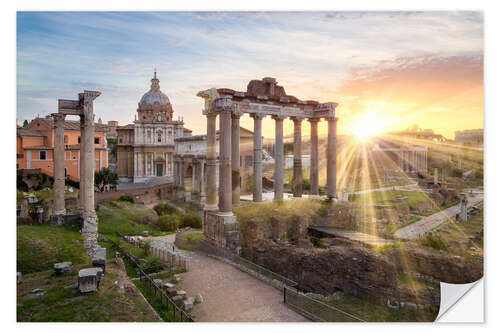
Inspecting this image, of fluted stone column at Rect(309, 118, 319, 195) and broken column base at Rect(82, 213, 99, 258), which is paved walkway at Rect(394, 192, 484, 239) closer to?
fluted stone column at Rect(309, 118, 319, 195)

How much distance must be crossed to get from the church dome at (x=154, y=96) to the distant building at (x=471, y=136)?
142ft

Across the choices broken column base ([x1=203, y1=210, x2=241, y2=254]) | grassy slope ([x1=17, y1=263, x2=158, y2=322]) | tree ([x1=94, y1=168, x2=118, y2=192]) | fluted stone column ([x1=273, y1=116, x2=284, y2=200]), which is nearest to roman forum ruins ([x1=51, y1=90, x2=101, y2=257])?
grassy slope ([x1=17, y1=263, x2=158, y2=322])

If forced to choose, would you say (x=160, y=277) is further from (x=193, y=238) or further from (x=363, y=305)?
(x=363, y=305)

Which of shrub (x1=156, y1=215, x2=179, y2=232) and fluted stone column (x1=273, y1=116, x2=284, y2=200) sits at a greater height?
fluted stone column (x1=273, y1=116, x2=284, y2=200)

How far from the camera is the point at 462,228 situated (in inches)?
806

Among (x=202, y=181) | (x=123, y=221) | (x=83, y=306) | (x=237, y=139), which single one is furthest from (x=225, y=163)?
(x=202, y=181)

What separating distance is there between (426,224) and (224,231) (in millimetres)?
15747

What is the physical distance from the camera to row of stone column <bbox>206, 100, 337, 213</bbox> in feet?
47.9

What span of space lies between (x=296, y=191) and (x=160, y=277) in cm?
998

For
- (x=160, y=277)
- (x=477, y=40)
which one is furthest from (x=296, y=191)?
(x=477, y=40)

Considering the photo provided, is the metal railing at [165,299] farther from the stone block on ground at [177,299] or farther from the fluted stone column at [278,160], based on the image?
the fluted stone column at [278,160]

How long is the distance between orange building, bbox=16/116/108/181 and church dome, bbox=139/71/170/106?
2210 centimetres

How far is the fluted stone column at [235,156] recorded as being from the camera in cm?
1573
